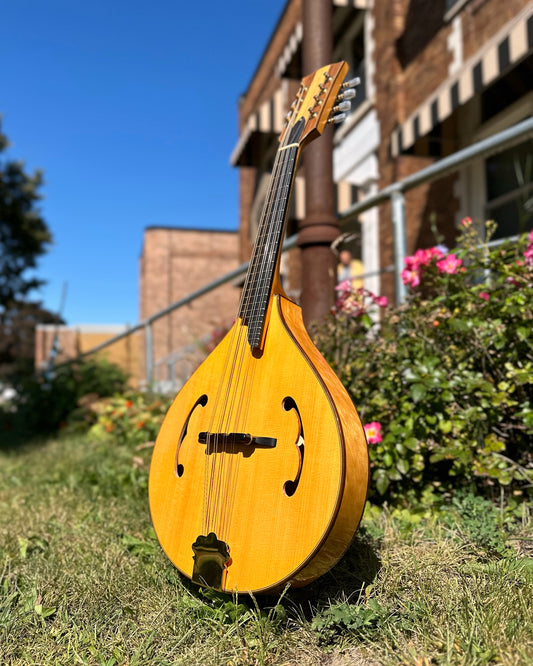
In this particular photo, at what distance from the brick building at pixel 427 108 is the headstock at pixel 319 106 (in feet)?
7.48

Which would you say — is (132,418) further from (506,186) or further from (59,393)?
(506,186)

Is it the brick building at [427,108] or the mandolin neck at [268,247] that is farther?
the brick building at [427,108]

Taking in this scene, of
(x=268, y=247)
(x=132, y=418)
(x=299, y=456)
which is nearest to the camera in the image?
(x=299, y=456)

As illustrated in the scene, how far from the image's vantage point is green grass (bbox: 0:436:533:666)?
130 centimetres

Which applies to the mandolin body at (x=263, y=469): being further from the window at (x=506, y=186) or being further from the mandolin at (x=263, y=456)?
the window at (x=506, y=186)

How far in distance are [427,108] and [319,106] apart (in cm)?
409

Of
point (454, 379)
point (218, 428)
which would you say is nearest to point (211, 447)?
point (218, 428)

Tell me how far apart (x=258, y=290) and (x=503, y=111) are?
5.35 meters

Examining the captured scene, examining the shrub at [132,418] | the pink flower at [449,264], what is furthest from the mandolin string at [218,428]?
the shrub at [132,418]

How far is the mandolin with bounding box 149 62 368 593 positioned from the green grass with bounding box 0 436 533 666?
0.45 ft

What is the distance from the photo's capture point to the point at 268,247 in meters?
1.71

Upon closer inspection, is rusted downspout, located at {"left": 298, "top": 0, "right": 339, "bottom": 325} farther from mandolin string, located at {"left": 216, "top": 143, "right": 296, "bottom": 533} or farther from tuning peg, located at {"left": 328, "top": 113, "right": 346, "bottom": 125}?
mandolin string, located at {"left": 216, "top": 143, "right": 296, "bottom": 533}

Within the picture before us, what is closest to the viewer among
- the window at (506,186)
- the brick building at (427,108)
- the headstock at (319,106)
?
the headstock at (319,106)

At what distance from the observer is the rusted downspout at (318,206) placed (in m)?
2.68
